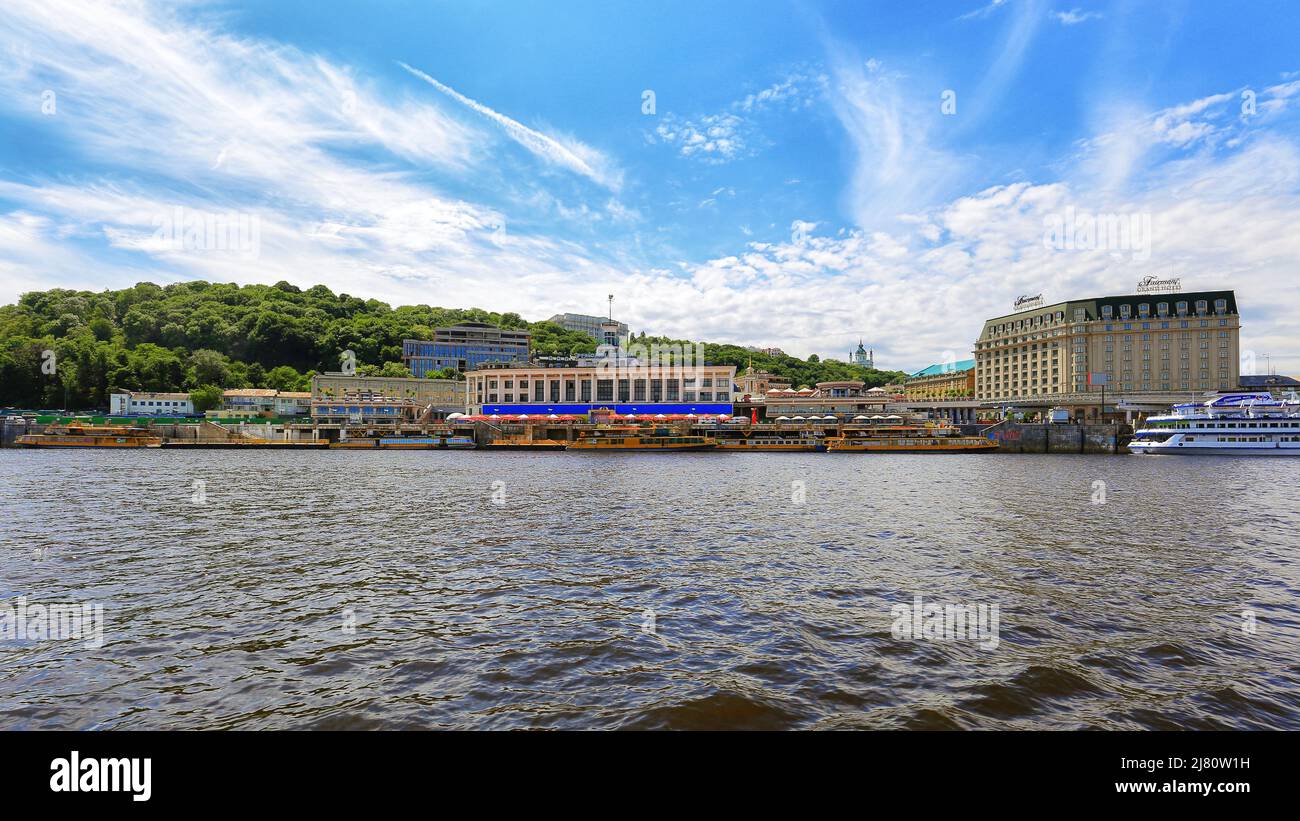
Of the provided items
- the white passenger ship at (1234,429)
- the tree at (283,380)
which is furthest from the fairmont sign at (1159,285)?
the tree at (283,380)

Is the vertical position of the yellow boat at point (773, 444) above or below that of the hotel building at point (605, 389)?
below

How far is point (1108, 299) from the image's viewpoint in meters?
151

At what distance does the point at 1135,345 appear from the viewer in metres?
147

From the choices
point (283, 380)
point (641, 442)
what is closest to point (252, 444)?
point (283, 380)

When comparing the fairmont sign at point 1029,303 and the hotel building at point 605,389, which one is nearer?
the hotel building at point 605,389

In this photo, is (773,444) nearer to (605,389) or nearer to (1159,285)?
(605,389)

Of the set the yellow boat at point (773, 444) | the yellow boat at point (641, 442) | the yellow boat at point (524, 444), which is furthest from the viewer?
the yellow boat at point (524, 444)

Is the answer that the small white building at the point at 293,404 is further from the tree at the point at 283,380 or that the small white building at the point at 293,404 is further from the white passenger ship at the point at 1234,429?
the white passenger ship at the point at 1234,429

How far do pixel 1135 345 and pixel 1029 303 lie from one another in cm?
2685

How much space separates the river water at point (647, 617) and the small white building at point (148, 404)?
121854 millimetres

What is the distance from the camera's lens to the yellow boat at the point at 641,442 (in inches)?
3824
